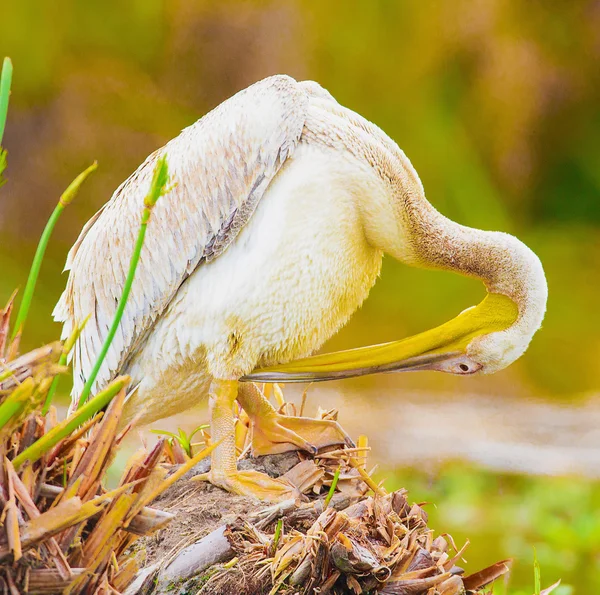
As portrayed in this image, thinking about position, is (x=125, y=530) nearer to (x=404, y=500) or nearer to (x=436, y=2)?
(x=404, y=500)

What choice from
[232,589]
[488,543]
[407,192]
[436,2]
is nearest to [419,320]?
[488,543]

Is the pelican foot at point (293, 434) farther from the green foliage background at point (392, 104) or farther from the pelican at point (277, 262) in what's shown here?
the green foliage background at point (392, 104)

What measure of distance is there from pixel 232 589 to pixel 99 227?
0.57 metres

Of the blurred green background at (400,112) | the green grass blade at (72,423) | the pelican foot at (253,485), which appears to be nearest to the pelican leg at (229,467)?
the pelican foot at (253,485)

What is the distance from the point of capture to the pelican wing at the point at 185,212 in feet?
3.87

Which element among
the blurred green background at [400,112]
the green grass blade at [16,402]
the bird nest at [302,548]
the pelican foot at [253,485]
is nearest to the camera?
the green grass blade at [16,402]

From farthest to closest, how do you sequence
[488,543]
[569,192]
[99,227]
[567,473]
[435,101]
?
[569,192] < [435,101] < [567,473] < [488,543] < [99,227]

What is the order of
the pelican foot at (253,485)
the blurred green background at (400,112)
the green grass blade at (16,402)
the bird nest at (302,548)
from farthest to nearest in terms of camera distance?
the blurred green background at (400,112) < the pelican foot at (253,485) < the bird nest at (302,548) < the green grass blade at (16,402)

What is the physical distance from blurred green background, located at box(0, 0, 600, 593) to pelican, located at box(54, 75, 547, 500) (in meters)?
1.46

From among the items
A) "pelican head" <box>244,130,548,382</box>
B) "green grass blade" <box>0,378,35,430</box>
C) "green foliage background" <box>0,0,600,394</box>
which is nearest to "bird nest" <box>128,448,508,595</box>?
"pelican head" <box>244,130,548,382</box>

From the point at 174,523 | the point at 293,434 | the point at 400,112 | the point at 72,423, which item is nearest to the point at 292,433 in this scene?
the point at 293,434

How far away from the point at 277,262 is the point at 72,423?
49cm

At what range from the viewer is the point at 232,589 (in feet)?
3.17

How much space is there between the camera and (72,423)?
725 millimetres
